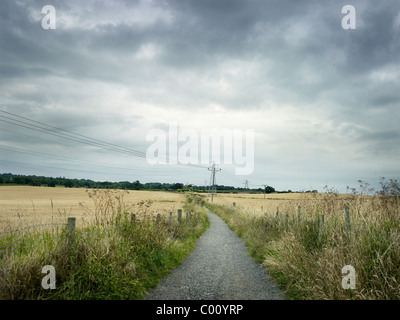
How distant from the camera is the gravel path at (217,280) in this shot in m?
5.67

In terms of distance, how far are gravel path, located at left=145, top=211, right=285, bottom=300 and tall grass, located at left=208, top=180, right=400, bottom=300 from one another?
18.7 inches

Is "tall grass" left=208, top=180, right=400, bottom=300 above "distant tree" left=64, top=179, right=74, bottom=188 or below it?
A: above

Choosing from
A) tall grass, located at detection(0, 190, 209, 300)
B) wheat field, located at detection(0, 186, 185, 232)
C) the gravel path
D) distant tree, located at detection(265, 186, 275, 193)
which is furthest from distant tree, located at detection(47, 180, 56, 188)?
→ tall grass, located at detection(0, 190, 209, 300)

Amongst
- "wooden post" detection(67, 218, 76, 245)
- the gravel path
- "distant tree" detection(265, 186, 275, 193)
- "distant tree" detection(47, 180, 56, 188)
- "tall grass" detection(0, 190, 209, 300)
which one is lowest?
"distant tree" detection(265, 186, 275, 193)

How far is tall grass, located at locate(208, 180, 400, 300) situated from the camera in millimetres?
4168

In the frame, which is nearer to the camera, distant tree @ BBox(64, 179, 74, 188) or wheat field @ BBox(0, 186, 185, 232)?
wheat field @ BBox(0, 186, 185, 232)

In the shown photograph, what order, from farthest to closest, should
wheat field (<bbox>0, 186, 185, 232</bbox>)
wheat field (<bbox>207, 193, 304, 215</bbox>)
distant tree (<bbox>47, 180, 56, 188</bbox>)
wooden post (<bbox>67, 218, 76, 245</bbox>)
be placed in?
distant tree (<bbox>47, 180, 56, 188</bbox>)
wheat field (<bbox>207, 193, 304, 215</bbox>)
wheat field (<bbox>0, 186, 185, 232</bbox>)
wooden post (<bbox>67, 218, 76, 245</bbox>)

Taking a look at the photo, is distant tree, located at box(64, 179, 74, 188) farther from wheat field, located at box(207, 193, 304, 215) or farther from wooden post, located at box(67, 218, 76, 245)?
wooden post, located at box(67, 218, 76, 245)

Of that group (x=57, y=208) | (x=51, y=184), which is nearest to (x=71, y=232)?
(x=57, y=208)

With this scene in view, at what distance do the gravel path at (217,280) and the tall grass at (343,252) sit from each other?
18.7 inches

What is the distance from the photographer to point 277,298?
5.45 metres

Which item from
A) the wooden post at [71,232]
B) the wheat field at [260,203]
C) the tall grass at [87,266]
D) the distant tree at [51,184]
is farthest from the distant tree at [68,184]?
the wooden post at [71,232]
